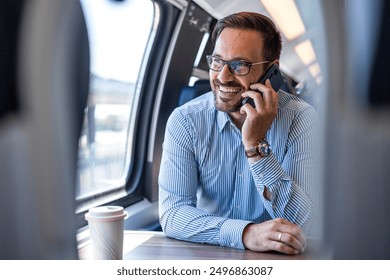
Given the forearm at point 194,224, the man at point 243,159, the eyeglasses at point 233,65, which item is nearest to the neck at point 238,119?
the man at point 243,159

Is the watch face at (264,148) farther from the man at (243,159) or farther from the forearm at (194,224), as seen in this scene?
the forearm at (194,224)

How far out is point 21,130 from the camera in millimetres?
1201

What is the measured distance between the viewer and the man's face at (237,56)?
1255 mm

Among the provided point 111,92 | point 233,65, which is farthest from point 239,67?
point 111,92

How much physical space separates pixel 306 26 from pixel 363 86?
0.20 metres

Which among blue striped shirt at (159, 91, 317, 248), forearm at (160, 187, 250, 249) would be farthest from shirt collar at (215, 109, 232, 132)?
forearm at (160, 187, 250, 249)

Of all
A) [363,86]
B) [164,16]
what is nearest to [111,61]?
→ [164,16]

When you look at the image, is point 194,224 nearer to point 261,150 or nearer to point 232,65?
point 261,150

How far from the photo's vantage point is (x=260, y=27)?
1252 millimetres

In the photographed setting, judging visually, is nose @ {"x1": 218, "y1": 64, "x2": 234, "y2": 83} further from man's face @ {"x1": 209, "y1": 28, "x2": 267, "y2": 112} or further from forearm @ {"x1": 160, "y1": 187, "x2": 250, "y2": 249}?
forearm @ {"x1": 160, "y1": 187, "x2": 250, "y2": 249}

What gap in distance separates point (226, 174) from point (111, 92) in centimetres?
37

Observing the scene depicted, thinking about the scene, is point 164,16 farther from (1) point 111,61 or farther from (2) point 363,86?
(2) point 363,86

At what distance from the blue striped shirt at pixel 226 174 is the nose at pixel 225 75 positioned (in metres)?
0.07

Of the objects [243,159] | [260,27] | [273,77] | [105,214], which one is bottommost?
[105,214]
